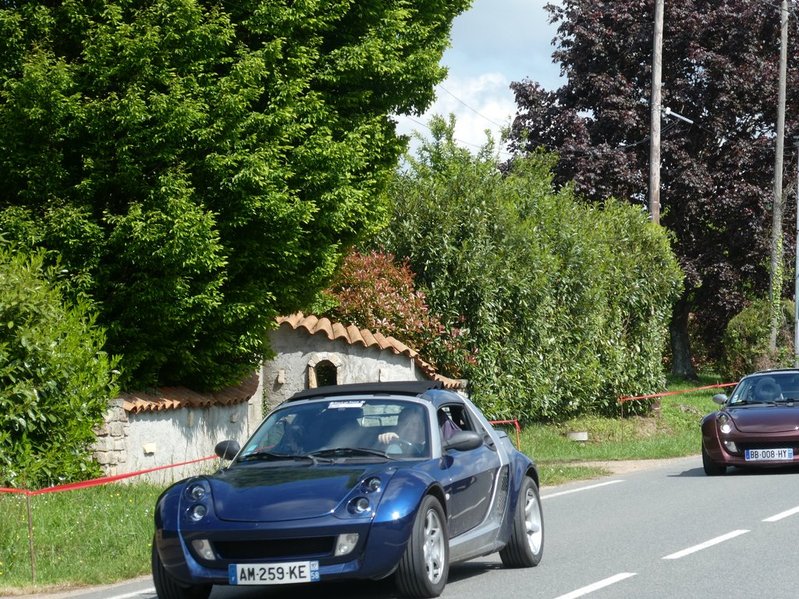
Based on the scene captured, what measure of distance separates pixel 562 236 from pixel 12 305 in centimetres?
1669

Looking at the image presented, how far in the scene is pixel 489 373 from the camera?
1077 inches

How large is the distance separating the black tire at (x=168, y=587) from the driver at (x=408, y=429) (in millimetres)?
1658

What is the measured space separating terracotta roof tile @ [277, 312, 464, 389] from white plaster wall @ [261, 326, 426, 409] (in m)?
0.17

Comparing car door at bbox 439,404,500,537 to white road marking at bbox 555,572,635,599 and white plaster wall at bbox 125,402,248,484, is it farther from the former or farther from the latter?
white plaster wall at bbox 125,402,248,484

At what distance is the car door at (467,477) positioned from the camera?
9.56m

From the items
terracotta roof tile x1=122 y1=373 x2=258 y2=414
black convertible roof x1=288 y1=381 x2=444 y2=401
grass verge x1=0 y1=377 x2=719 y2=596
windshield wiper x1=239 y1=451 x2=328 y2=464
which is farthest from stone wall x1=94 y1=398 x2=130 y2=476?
windshield wiper x1=239 y1=451 x2=328 y2=464

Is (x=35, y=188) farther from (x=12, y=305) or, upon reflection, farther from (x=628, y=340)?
(x=628, y=340)

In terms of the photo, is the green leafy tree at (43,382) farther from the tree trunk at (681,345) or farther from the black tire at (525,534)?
the tree trunk at (681,345)

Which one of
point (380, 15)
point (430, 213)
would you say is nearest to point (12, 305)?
point (380, 15)

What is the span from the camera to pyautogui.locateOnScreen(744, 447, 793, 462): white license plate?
19141 millimetres

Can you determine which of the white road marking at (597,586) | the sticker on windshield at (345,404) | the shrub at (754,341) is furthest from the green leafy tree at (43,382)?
the shrub at (754,341)

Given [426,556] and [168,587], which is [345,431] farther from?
[168,587]

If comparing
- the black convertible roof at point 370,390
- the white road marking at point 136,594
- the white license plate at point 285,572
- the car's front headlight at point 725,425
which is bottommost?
the white road marking at point 136,594

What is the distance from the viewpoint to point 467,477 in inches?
389
